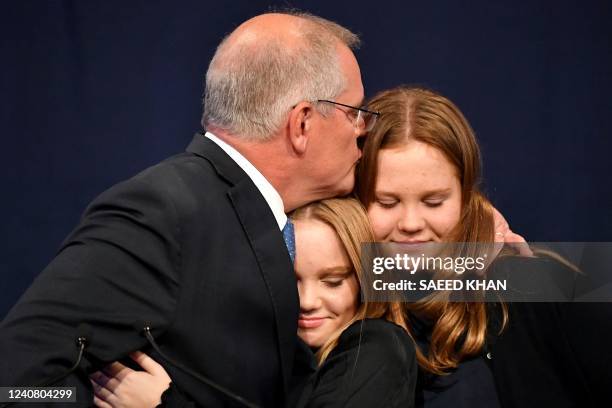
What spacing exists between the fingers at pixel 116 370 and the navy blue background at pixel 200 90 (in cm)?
99

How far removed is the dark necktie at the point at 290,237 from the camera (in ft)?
4.88

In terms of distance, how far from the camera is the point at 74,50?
2.19 metres

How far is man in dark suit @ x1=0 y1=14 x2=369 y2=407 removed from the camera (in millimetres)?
1206

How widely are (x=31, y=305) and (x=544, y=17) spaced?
154 cm

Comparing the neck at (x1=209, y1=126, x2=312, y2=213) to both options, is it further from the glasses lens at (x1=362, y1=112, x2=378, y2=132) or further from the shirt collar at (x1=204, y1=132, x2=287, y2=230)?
the glasses lens at (x1=362, y1=112, x2=378, y2=132)

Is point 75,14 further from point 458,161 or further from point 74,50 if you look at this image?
point 458,161

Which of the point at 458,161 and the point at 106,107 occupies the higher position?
the point at 106,107

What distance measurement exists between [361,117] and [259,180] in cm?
26

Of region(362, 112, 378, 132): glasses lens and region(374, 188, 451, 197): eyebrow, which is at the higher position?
region(362, 112, 378, 132): glasses lens

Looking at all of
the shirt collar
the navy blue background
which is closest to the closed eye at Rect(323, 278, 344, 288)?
the shirt collar

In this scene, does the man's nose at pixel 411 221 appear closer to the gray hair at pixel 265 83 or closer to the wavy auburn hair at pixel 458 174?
the wavy auburn hair at pixel 458 174

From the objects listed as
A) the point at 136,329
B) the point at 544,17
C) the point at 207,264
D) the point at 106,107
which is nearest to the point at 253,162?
the point at 207,264

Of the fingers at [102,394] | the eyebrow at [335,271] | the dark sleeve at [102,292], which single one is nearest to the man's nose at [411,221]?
the eyebrow at [335,271]

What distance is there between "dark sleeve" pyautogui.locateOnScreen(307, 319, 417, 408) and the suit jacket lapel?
0.27 ft
